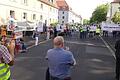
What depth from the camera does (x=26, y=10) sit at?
64.1 metres

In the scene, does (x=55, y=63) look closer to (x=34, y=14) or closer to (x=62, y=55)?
(x=62, y=55)

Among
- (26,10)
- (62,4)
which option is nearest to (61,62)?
(26,10)

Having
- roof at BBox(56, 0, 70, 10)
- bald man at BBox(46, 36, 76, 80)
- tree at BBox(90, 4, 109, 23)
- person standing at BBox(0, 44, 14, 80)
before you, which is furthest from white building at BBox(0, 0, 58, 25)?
tree at BBox(90, 4, 109, 23)

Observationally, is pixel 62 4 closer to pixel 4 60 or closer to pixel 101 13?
pixel 101 13

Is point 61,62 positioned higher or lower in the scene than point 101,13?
lower

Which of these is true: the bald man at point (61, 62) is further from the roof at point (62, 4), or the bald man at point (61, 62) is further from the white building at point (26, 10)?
the roof at point (62, 4)

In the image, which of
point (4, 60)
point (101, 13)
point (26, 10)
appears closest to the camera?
point (4, 60)

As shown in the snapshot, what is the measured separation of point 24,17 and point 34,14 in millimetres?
8880

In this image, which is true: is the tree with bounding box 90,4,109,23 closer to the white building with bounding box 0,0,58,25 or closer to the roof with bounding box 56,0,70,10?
the roof with bounding box 56,0,70,10

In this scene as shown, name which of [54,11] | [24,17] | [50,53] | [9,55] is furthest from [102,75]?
[54,11]

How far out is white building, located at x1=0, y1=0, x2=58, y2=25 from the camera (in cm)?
5109

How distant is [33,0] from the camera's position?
7094cm

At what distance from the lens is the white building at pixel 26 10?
168 feet

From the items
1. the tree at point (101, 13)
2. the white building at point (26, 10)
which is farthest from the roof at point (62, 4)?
the white building at point (26, 10)
